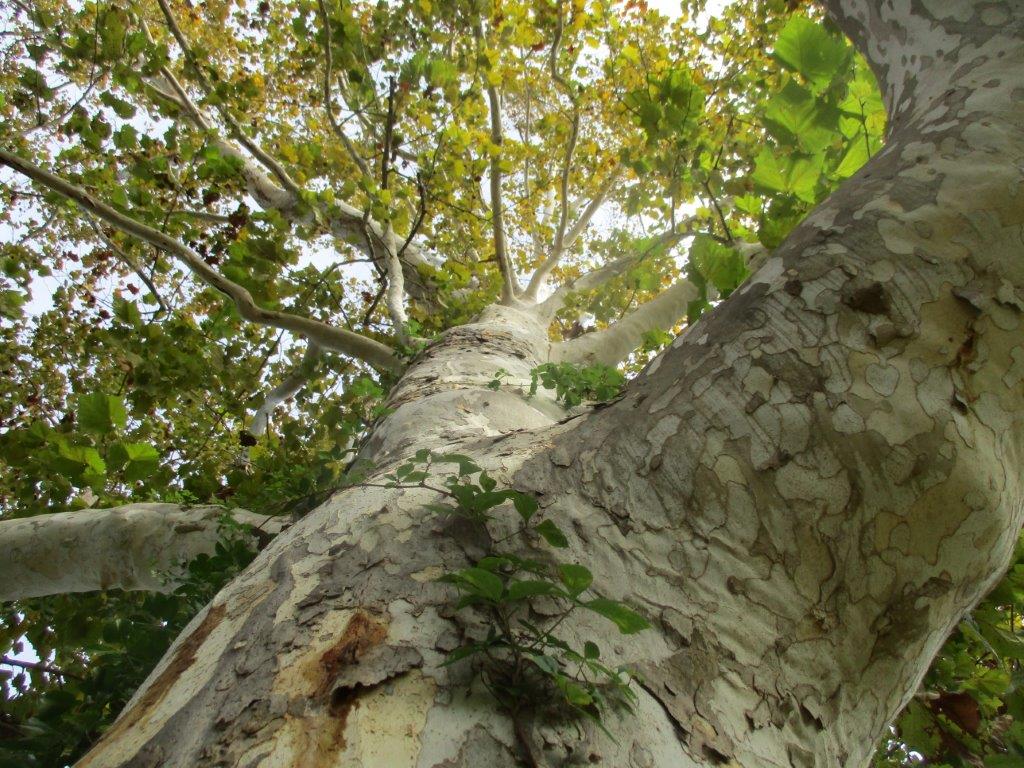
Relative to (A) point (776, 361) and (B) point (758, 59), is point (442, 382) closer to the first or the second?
(A) point (776, 361)

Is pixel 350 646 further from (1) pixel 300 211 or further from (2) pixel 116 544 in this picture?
(1) pixel 300 211

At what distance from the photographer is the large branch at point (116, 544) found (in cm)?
177

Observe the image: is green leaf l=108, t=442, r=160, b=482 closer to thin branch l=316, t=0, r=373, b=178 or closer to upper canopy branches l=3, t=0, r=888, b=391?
upper canopy branches l=3, t=0, r=888, b=391

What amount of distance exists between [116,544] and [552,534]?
1592mm

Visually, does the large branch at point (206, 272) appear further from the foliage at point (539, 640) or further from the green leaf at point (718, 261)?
the foliage at point (539, 640)

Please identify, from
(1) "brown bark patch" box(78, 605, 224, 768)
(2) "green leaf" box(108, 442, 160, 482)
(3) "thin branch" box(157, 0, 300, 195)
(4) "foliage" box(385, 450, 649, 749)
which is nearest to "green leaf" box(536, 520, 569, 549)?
(4) "foliage" box(385, 450, 649, 749)

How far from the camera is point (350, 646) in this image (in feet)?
2.26

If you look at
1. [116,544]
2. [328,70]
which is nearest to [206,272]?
[116,544]

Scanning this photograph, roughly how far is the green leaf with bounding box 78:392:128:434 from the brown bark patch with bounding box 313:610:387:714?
1.33 meters

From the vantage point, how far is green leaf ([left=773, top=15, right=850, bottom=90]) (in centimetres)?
171

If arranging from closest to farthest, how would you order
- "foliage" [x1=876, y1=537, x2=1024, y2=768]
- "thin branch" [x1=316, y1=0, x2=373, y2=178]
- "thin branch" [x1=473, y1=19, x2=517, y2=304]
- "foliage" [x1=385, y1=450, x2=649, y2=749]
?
"foliage" [x1=385, y1=450, x2=649, y2=749] → "foliage" [x1=876, y1=537, x2=1024, y2=768] → "thin branch" [x1=316, y1=0, x2=373, y2=178] → "thin branch" [x1=473, y1=19, x2=517, y2=304]

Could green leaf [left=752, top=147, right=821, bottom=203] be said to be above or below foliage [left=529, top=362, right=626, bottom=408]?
above

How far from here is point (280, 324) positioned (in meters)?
2.30

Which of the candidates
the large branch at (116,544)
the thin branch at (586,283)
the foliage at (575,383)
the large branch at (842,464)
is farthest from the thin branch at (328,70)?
the large branch at (842,464)
